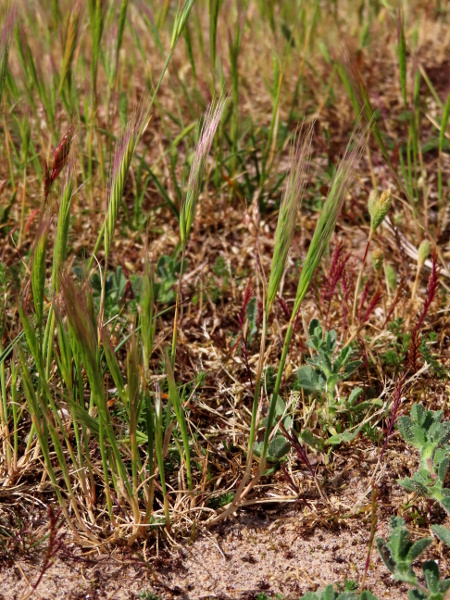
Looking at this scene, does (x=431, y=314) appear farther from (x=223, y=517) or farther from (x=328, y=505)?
(x=223, y=517)

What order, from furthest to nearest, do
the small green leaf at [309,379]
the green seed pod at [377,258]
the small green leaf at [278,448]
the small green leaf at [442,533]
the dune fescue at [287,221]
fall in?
1. the green seed pod at [377,258]
2. the small green leaf at [309,379]
3. the small green leaf at [278,448]
4. the small green leaf at [442,533]
5. the dune fescue at [287,221]

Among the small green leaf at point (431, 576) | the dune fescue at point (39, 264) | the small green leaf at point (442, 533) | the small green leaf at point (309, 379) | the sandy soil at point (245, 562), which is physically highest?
the dune fescue at point (39, 264)

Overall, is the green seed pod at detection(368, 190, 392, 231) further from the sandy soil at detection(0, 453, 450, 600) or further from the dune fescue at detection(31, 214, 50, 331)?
the dune fescue at detection(31, 214, 50, 331)

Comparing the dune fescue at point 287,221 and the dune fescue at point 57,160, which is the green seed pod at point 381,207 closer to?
the dune fescue at point 287,221

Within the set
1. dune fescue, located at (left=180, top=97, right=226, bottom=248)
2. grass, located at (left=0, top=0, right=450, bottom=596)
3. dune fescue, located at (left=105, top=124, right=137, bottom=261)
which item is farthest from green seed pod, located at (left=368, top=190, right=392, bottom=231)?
dune fescue, located at (left=105, top=124, right=137, bottom=261)

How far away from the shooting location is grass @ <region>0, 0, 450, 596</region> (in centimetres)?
139

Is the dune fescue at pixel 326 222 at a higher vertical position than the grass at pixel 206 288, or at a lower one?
higher

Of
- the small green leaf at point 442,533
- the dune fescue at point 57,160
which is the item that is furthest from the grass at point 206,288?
the small green leaf at point 442,533

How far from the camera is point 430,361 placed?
6.10 feet

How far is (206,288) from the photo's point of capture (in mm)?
2107

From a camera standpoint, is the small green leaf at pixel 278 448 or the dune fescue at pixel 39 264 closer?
the dune fescue at pixel 39 264

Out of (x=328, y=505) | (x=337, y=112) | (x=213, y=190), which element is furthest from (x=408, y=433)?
(x=337, y=112)

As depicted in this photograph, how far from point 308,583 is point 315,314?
2.78 feet

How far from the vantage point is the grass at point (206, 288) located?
54.9 inches
